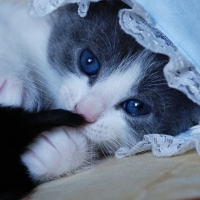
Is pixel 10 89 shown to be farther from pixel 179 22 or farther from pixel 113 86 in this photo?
pixel 179 22

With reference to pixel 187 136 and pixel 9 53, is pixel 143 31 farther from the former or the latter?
pixel 9 53

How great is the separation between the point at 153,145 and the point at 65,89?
404 millimetres

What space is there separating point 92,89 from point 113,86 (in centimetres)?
8

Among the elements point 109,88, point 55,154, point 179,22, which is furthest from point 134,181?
point 179,22

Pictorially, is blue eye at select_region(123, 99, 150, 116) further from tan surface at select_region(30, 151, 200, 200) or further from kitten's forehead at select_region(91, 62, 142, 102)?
tan surface at select_region(30, 151, 200, 200)

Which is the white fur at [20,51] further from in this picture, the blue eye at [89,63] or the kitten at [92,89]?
the blue eye at [89,63]

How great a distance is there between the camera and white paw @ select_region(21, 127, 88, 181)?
1.29m

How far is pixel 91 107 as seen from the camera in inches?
56.0

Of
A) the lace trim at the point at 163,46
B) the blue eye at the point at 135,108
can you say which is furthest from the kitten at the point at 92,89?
the lace trim at the point at 163,46

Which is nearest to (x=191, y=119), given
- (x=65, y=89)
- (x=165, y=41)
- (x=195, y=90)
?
(x=195, y=90)

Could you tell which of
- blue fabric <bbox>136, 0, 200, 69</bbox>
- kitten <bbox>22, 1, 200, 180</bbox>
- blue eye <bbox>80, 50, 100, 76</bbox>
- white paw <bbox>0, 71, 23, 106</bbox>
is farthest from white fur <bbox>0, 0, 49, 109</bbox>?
blue fabric <bbox>136, 0, 200, 69</bbox>

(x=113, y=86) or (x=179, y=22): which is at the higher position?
(x=179, y=22)

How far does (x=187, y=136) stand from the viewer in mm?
1533

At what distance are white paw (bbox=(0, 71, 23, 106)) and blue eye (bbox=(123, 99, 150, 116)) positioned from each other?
1.33 ft
